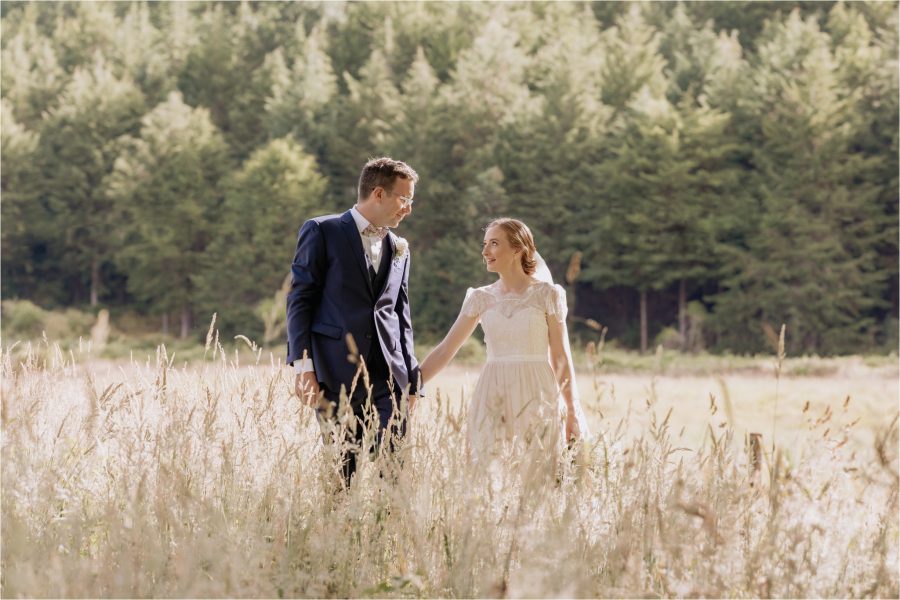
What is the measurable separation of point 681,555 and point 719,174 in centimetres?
4322

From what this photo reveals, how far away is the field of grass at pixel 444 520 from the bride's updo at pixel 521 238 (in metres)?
1.53

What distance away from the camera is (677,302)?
50.0m

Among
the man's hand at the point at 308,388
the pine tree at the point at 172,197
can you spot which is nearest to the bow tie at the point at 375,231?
the man's hand at the point at 308,388

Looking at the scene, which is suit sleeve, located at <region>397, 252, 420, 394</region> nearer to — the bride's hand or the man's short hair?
the man's short hair

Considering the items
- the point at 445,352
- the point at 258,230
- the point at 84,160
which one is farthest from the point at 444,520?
the point at 84,160

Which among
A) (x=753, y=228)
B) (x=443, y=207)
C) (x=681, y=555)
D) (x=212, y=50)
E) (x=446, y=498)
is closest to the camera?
(x=681, y=555)

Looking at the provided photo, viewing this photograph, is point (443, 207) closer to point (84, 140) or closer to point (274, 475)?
point (84, 140)

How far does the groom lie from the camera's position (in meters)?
4.91

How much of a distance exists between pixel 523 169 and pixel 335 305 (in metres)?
42.6

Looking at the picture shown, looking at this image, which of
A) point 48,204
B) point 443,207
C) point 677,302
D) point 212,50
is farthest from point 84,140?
point 677,302

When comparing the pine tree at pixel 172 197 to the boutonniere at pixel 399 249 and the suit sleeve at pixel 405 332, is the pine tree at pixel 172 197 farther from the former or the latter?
the boutonniere at pixel 399 249

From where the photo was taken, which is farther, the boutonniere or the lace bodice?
the lace bodice

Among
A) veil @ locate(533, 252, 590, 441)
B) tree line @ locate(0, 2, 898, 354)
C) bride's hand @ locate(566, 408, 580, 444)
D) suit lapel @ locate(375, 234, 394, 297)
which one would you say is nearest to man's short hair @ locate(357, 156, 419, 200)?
suit lapel @ locate(375, 234, 394, 297)

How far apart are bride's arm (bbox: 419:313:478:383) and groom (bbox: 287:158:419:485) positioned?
245 mm
